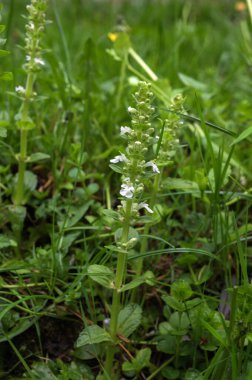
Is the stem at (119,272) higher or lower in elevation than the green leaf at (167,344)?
higher

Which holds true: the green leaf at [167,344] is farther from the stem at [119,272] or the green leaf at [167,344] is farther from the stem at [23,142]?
the stem at [23,142]

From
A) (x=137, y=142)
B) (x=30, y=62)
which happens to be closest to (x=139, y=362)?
(x=137, y=142)

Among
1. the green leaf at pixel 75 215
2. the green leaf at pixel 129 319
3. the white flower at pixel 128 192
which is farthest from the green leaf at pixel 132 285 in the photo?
the green leaf at pixel 75 215

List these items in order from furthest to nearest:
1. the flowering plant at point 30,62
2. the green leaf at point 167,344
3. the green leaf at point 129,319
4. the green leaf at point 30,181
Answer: the green leaf at point 30,181
the flowering plant at point 30,62
the green leaf at point 167,344
the green leaf at point 129,319

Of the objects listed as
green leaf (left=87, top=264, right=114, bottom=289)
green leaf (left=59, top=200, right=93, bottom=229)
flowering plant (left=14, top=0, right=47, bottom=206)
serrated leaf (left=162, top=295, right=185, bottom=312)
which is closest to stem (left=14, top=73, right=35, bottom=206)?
flowering plant (left=14, top=0, right=47, bottom=206)

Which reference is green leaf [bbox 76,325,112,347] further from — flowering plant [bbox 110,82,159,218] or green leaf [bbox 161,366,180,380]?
flowering plant [bbox 110,82,159,218]

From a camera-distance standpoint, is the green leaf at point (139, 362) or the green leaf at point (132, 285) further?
the green leaf at point (139, 362)
